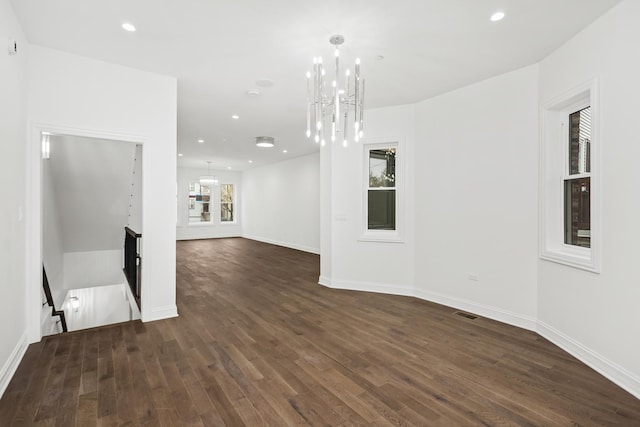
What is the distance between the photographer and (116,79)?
10.9ft

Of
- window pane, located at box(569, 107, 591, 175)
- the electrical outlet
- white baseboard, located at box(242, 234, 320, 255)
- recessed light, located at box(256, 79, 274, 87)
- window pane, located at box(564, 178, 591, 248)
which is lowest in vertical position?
white baseboard, located at box(242, 234, 320, 255)

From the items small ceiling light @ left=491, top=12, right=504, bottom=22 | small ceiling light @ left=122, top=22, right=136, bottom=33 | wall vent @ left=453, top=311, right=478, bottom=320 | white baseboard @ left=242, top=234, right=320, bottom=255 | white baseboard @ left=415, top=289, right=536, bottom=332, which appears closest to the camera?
small ceiling light @ left=491, top=12, right=504, bottom=22

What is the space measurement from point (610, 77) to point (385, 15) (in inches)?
73.5

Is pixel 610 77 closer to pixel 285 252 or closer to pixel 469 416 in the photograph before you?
pixel 469 416

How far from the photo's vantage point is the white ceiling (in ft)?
7.81

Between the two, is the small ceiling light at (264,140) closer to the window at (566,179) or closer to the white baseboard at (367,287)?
the white baseboard at (367,287)

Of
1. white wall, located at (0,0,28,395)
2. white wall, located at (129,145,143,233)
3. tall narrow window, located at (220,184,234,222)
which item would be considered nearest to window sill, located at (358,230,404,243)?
white wall, located at (129,145,143,233)

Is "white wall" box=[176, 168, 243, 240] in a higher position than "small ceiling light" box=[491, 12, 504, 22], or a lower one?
lower

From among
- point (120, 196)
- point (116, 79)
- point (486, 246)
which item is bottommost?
point (486, 246)

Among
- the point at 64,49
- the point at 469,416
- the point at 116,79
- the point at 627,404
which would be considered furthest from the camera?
the point at 116,79

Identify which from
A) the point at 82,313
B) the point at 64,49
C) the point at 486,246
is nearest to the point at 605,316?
the point at 486,246

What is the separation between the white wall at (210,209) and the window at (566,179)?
1133 centimetres

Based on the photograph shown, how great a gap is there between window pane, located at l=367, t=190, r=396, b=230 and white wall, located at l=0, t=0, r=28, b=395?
13.6 ft

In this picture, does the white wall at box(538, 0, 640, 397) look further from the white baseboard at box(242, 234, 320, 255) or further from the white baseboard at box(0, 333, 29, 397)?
the white baseboard at box(242, 234, 320, 255)
